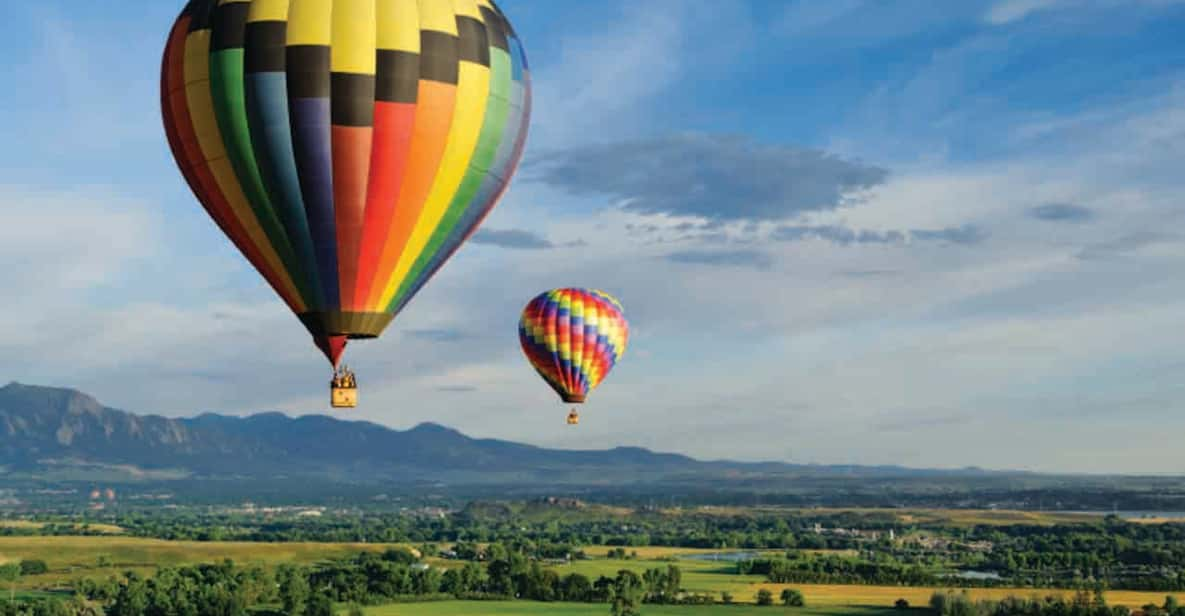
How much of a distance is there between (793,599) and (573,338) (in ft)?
136

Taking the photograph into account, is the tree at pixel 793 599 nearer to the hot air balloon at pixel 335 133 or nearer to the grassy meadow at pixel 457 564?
the grassy meadow at pixel 457 564

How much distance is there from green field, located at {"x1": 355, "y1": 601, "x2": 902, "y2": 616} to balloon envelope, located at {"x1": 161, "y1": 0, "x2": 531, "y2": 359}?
2495 inches

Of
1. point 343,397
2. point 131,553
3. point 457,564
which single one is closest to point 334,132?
point 343,397

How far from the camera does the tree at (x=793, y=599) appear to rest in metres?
104

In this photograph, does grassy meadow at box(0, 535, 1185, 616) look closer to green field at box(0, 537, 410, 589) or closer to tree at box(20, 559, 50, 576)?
green field at box(0, 537, 410, 589)

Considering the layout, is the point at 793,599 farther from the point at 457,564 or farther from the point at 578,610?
the point at 457,564

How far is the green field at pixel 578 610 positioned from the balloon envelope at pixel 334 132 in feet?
208

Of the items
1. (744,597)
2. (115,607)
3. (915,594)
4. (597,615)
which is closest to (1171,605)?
(915,594)

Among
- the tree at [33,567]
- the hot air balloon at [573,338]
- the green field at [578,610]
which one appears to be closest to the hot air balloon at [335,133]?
the hot air balloon at [573,338]

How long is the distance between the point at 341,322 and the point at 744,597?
76.1 m

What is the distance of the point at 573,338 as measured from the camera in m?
71.8

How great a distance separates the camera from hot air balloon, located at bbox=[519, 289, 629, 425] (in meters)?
71.1

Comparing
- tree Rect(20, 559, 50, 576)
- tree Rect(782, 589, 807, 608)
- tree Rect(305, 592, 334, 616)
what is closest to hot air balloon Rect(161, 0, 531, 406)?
tree Rect(305, 592, 334, 616)

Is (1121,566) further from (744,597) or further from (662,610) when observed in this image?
(662,610)
